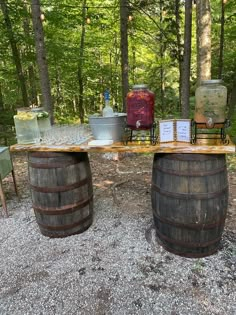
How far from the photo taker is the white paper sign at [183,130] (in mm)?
1810

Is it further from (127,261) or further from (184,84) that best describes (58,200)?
(184,84)

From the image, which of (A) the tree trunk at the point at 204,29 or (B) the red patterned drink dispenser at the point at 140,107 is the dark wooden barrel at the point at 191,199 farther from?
(A) the tree trunk at the point at 204,29

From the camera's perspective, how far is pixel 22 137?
2123 millimetres

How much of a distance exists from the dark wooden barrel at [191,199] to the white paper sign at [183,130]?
0.16m

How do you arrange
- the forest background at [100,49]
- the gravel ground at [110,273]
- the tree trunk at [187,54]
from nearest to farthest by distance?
the gravel ground at [110,273] → the tree trunk at [187,54] → the forest background at [100,49]

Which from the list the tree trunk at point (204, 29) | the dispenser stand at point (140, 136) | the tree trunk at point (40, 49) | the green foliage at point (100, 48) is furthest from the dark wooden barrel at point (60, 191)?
the green foliage at point (100, 48)

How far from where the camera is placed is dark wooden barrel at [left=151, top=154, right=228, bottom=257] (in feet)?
5.80

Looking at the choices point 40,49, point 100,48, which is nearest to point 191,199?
point 40,49

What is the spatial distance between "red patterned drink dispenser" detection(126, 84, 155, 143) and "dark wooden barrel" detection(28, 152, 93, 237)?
61cm

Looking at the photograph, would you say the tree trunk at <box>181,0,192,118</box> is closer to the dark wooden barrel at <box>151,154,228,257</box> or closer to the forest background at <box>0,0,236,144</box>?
the forest background at <box>0,0,236,144</box>

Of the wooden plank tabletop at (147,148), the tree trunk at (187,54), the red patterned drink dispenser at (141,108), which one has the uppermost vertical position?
the tree trunk at (187,54)

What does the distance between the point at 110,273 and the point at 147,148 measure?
975 millimetres

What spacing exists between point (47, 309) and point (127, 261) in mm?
669

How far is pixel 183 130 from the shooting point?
1843mm
